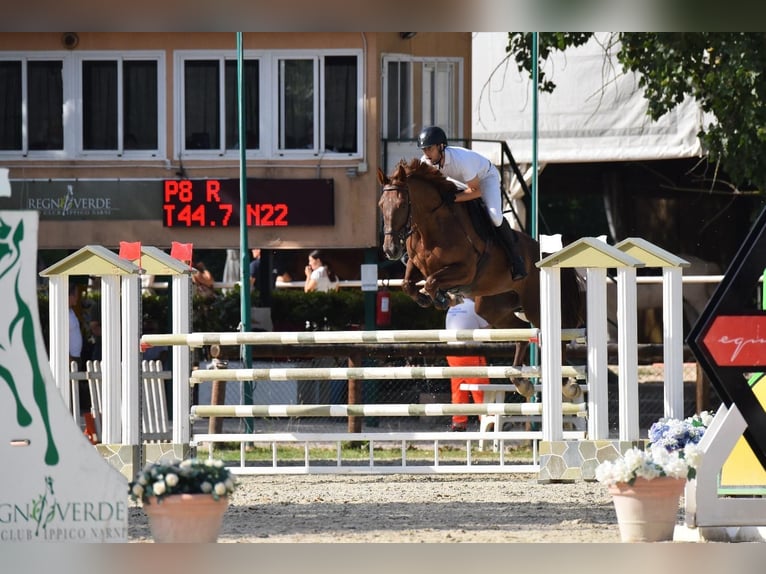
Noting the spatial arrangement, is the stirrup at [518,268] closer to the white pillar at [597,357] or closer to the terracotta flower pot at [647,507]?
the white pillar at [597,357]

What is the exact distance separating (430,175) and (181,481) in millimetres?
4287

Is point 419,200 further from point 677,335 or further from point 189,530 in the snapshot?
point 189,530

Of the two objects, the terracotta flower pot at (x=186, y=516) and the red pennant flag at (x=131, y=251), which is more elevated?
the red pennant flag at (x=131, y=251)

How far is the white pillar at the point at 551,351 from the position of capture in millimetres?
8219

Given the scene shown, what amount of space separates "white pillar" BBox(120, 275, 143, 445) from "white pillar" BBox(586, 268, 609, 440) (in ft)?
8.56

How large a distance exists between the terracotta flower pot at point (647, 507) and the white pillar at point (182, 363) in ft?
11.8

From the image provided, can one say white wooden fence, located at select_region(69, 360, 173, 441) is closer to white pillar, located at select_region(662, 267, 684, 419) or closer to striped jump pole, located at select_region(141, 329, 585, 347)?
striped jump pole, located at select_region(141, 329, 585, 347)

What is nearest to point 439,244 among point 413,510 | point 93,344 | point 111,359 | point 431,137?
point 431,137

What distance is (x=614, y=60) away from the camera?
706 inches

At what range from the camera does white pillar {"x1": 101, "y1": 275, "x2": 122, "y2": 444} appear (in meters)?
7.79

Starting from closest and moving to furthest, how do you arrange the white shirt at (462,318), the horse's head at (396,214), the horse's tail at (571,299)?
1. the horse's head at (396,214)
2. the horse's tail at (571,299)
3. the white shirt at (462,318)

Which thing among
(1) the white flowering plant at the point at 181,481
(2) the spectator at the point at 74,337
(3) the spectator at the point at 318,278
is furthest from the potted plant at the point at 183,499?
(3) the spectator at the point at 318,278
